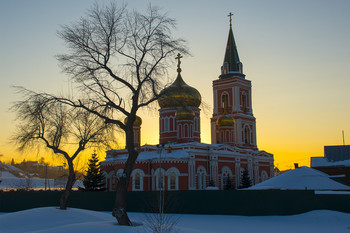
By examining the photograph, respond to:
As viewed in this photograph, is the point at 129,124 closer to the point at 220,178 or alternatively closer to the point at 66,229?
the point at 66,229

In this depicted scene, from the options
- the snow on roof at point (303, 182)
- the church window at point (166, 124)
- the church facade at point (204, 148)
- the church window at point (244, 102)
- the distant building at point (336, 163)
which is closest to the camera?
the snow on roof at point (303, 182)

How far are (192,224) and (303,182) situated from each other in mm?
7340

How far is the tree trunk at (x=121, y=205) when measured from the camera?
16.8 meters

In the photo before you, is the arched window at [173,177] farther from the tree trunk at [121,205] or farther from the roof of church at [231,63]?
the tree trunk at [121,205]

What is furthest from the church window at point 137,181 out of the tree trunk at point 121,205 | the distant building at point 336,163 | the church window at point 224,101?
the tree trunk at point 121,205

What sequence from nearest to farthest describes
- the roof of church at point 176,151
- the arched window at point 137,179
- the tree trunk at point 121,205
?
1. the tree trunk at point 121,205
2. the roof of church at point 176,151
3. the arched window at point 137,179

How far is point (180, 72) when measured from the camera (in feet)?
163

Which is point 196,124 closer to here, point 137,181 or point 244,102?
point 244,102

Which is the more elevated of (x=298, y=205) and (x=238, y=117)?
(x=238, y=117)

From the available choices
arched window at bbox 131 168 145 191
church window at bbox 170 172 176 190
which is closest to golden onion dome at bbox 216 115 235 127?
Result: church window at bbox 170 172 176 190

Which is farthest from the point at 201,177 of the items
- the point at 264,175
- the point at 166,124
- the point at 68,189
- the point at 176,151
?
the point at 68,189

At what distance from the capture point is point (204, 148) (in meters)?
44.3

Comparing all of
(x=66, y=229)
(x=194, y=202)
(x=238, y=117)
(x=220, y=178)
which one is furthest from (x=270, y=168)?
(x=66, y=229)

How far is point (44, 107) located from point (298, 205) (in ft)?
50.3
